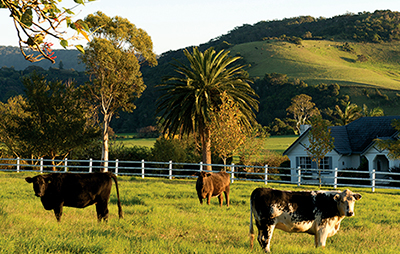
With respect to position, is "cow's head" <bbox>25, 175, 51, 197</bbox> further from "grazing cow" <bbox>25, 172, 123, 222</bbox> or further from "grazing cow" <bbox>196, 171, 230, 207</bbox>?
"grazing cow" <bbox>196, 171, 230, 207</bbox>

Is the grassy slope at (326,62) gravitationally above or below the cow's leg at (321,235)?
above

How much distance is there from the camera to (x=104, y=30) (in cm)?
4066

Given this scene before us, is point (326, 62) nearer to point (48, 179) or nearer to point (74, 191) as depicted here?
point (74, 191)

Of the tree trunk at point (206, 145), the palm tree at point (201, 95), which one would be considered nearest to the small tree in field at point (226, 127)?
the palm tree at point (201, 95)

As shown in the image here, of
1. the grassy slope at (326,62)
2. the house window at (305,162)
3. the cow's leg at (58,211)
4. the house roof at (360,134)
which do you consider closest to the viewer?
the cow's leg at (58,211)

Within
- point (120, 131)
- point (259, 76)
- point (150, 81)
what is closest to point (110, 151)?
point (120, 131)

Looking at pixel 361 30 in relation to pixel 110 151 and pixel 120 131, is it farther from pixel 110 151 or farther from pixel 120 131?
pixel 110 151

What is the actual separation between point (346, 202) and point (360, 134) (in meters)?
34.8

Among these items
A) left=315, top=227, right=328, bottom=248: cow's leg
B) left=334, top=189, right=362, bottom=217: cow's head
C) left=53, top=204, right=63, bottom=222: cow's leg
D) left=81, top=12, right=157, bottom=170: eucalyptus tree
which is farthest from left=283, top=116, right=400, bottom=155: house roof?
left=53, top=204, right=63, bottom=222: cow's leg

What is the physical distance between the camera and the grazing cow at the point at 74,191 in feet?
29.5

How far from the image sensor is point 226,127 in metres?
26.7

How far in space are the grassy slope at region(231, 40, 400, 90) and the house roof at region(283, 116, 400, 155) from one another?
8540 centimetres

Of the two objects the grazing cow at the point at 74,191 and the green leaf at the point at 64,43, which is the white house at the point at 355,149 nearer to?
the grazing cow at the point at 74,191

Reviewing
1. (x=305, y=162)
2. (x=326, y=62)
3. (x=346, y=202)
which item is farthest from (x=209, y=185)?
(x=326, y=62)
